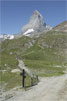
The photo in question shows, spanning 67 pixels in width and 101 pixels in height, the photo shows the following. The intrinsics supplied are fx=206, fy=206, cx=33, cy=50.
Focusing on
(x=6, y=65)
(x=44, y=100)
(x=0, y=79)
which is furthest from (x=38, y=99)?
(x=6, y=65)

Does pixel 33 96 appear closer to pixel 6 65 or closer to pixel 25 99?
pixel 25 99

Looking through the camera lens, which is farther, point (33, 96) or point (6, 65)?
point (6, 65)

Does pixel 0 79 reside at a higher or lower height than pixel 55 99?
lower

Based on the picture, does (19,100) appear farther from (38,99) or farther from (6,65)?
(6,65)

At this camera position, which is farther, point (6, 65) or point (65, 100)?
point (6, 65)

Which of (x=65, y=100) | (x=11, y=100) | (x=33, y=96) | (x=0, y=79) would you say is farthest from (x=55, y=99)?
(x=0, y=79)

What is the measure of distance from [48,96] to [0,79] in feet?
212

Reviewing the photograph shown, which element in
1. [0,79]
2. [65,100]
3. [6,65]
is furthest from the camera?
[6,65]

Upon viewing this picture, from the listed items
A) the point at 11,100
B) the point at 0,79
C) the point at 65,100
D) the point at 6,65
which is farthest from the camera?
the point at 6,65

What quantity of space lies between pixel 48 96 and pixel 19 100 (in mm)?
4732

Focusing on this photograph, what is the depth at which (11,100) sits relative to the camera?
31.1 m

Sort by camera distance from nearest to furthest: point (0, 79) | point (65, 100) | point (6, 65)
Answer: point (65, 100), point (0, 79), point (6, 65)

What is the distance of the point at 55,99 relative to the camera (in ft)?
97.4

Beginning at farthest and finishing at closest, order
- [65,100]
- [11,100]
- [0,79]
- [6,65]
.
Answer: [6,65]
[0,79]
[11,100]
[65,100]
